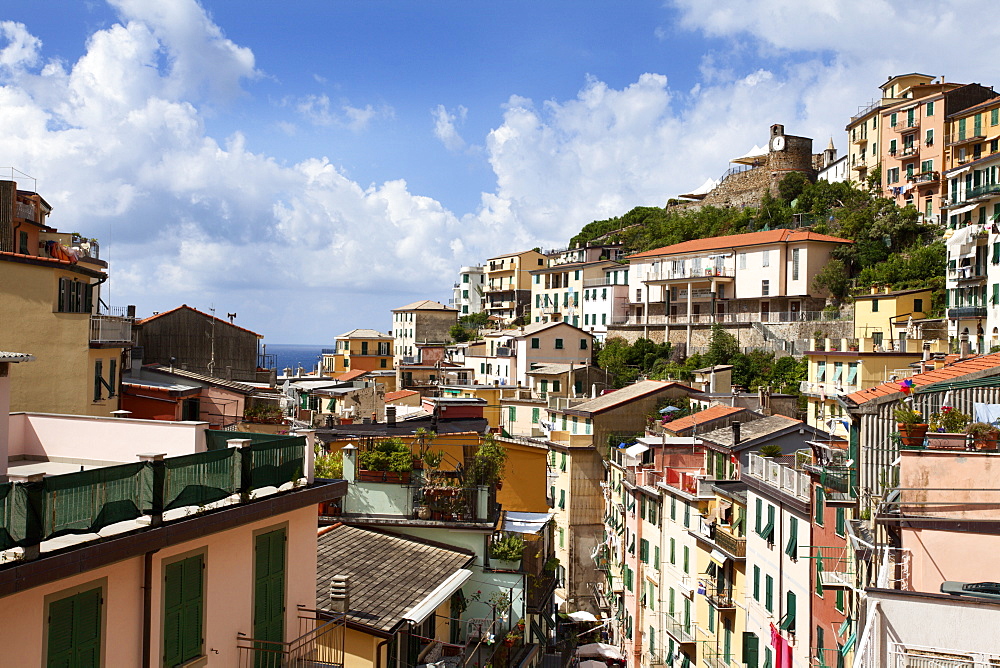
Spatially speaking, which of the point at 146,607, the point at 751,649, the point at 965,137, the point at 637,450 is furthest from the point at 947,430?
the point at 965,137

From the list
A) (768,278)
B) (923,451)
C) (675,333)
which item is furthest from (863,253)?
(923,451)

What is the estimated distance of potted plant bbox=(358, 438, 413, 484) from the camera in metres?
18.3

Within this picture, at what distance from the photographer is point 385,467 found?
18.4 metres

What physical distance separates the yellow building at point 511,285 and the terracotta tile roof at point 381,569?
86.9 m

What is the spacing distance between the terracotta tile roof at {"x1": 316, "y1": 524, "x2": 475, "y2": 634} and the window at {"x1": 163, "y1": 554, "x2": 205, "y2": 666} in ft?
11.2

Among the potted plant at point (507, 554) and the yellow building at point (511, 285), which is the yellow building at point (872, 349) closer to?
the potted plant at point (507, 554)

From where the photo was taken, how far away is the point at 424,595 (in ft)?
48.5

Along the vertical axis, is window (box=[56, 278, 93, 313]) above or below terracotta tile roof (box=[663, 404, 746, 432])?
above

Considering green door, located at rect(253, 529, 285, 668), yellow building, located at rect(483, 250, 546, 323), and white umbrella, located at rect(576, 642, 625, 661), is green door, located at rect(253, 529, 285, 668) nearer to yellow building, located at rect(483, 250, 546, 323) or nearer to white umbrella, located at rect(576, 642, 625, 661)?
white umbrella, located at rect(576, 642, 625, 661)

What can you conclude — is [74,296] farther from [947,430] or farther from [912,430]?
[947,430]

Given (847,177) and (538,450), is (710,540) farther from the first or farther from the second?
(847,177)

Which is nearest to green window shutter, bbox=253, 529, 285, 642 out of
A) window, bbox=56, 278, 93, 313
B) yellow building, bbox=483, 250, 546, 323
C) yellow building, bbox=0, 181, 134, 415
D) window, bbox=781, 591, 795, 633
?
yellow building, bbox=0, 181, 134, 415

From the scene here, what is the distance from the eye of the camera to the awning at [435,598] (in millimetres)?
13393

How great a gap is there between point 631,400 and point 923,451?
39151 mm
